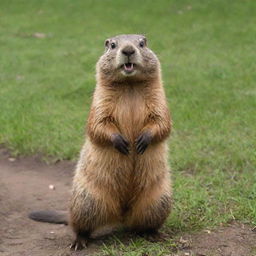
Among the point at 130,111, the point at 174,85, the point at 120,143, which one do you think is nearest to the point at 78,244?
the point at 120,143

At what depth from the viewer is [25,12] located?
15.7 metres

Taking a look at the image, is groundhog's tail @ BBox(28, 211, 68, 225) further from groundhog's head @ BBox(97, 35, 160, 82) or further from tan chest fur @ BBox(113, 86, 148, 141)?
groundhog's head @ BBox(97, 35, 160, 82)

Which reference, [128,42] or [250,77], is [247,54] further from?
[128,42]

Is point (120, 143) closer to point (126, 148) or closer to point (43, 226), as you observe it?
point (126, 148)

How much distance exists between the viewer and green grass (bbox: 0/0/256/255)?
4840 millimetres

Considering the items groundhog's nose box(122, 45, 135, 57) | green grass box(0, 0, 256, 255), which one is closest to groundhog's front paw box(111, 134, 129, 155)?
groundhog's nose box(122, 45, 135, 57)

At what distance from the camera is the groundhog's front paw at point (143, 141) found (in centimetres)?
361

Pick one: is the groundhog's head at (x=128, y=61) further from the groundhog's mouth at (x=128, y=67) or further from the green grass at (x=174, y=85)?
the green grass at (x=174, y=85)

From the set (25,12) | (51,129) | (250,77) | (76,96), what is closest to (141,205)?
(51,129)

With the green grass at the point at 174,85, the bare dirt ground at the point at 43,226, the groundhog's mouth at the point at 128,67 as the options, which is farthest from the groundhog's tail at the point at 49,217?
the groundhog's mouth at the point at 128,67

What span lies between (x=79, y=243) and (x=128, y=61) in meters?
1.26

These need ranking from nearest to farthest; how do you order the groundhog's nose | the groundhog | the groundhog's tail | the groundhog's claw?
1. the groundhog's nose
2. the groundhog
3. the groundhog's claw
4. the groundhog's tail

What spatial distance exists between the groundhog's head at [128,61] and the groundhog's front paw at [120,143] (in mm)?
372

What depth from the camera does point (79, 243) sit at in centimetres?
392
